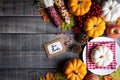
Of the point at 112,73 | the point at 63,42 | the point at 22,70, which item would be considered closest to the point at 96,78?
the point at 112,73

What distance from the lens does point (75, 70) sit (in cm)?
140

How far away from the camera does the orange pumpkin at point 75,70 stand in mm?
1398

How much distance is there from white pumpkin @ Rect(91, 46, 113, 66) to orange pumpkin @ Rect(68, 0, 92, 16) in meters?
0.19

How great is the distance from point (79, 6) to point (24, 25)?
0.29 metres

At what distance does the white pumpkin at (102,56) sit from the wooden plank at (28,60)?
0.15 metres

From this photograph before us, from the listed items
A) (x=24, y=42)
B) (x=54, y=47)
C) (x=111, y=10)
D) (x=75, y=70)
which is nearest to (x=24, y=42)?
(x=24, y=42)

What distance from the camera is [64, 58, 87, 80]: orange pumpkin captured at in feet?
4.59

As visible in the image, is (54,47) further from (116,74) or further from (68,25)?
(116,74)

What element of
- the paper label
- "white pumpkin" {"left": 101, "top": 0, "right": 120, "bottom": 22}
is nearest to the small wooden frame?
the paper label

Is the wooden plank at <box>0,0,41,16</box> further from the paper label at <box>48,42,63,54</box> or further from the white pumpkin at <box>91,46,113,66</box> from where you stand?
the white pumpkin at <box>91,46,113,66</box>

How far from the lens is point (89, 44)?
1.45m

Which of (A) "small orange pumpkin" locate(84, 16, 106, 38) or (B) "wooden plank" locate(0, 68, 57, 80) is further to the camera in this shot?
(B) "wooden plank" locate(0, 68, 57, 80)

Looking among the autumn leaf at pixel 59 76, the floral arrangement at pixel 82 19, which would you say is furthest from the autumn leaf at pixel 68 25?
the autumn leaf at pixel 59 76

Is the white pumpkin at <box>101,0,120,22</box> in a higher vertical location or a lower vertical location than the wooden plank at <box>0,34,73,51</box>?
higher
